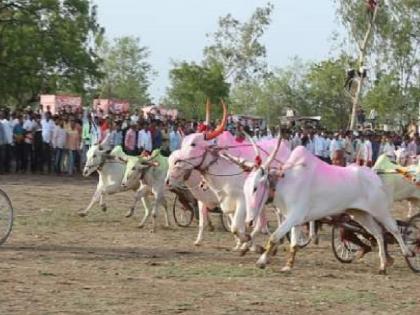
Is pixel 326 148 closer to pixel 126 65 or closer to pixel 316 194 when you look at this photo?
pixel 316 194

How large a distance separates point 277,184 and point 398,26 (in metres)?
42.3

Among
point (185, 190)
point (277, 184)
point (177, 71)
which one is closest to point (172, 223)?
point (185, 190)

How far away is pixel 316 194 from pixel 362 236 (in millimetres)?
1629

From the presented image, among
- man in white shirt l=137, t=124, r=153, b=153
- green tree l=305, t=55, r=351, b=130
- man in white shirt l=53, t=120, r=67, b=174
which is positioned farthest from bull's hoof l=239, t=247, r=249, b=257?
green tree l=305, t=55, r=351, b=130

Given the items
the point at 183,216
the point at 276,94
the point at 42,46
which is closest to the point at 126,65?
the point at 276,94

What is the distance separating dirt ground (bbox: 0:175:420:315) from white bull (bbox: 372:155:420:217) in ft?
4.20

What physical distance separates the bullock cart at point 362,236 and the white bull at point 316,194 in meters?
0.21

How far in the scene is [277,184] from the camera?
11.5 m

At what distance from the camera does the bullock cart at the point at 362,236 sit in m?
12.2

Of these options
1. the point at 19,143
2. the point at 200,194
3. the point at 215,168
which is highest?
the point at 19,143

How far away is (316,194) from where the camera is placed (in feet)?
37.8

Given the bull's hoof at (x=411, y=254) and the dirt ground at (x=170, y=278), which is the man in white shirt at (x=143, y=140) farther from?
the bull's hoof at (x=411, y=254)

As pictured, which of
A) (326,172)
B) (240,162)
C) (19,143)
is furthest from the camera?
(19,143)

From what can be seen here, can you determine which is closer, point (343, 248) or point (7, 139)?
point (343, 248)
